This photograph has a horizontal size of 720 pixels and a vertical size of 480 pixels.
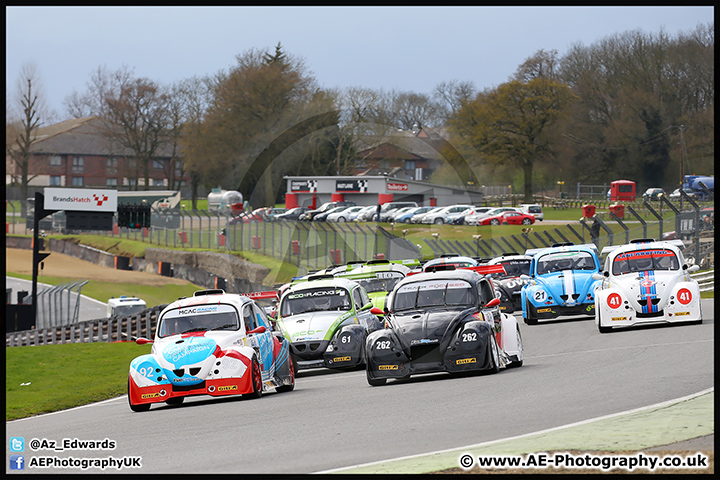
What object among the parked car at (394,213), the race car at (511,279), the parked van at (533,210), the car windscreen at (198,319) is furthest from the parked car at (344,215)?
the car windscreen at (198,319)

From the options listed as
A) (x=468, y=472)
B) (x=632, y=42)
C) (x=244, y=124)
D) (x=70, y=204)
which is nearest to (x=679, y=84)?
(x=632, y=42)

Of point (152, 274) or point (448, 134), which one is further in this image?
point (448, 134)

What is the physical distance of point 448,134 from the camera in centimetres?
9494

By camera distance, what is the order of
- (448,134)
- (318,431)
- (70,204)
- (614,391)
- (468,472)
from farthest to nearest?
(448,134)
(70,204)
(614,391)
(318,431)
(468,472)

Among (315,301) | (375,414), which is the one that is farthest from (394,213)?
(375,414)

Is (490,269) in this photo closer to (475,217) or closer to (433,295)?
(433,295)

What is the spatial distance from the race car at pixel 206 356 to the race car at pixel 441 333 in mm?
1690

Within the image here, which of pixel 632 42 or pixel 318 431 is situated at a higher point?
pixel 632 42

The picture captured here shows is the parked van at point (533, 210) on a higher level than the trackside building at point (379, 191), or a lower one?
lower

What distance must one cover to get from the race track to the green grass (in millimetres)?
1443

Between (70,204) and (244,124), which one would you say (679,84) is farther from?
(70,204)

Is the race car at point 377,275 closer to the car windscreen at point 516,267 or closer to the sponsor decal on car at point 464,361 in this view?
the car windscreen at point 516,267

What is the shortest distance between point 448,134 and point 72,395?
261 ft

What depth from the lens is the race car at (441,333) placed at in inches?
542
